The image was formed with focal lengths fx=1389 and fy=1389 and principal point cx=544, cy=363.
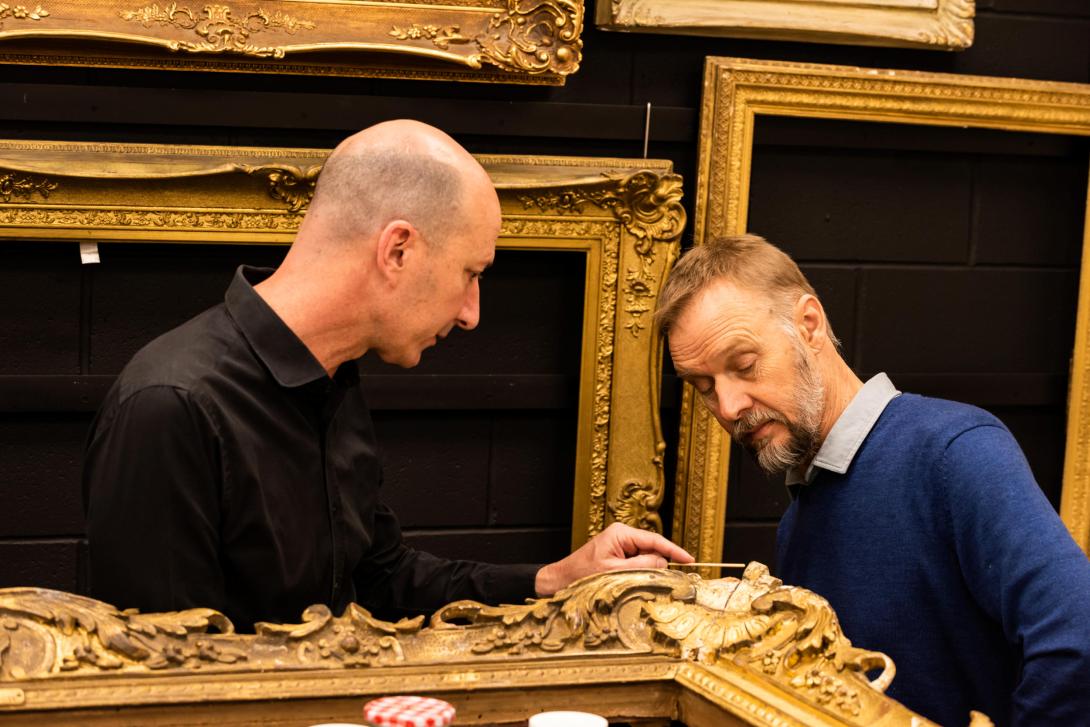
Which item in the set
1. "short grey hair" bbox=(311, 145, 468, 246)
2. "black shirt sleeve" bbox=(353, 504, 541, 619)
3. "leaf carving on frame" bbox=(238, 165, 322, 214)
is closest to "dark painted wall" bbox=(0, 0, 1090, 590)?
"leaf carving on frame" bbox=(238, 165, 322, 214)

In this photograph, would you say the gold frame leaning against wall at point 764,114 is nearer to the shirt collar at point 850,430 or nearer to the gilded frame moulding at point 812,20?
the gilded frame moulding at point 812,20

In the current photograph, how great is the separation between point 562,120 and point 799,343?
870 millimetres

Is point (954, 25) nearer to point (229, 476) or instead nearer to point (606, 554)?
point (606, 554)

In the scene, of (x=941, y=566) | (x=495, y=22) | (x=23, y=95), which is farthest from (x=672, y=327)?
(x=23, y=95)

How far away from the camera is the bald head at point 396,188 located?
1.93m

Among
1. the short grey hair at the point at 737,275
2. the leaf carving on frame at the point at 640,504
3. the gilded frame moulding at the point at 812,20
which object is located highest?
the gilded frame moulding at the point at 812,20

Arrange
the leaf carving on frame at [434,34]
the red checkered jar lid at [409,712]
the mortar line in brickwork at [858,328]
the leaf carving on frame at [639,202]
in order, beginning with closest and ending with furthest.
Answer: the red checkered jar lid at [409,712] < the leaf carving on frame at [434,34] < the leaf carving on frame at [639,202] < the mortar line in brickwork at [858,328]

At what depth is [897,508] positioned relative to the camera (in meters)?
2.14

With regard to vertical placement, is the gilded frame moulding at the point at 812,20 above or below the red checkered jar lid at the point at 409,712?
above

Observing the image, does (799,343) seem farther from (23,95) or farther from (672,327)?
(23,95)

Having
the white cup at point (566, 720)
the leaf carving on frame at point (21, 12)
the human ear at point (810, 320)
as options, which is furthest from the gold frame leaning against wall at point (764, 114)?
the white cup at point (566, 720)

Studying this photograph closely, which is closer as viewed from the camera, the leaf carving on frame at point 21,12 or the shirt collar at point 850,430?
the shirt collar at point 850,430

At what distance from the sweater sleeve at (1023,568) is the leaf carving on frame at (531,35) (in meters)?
1.21

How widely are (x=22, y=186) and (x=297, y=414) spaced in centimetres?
99
